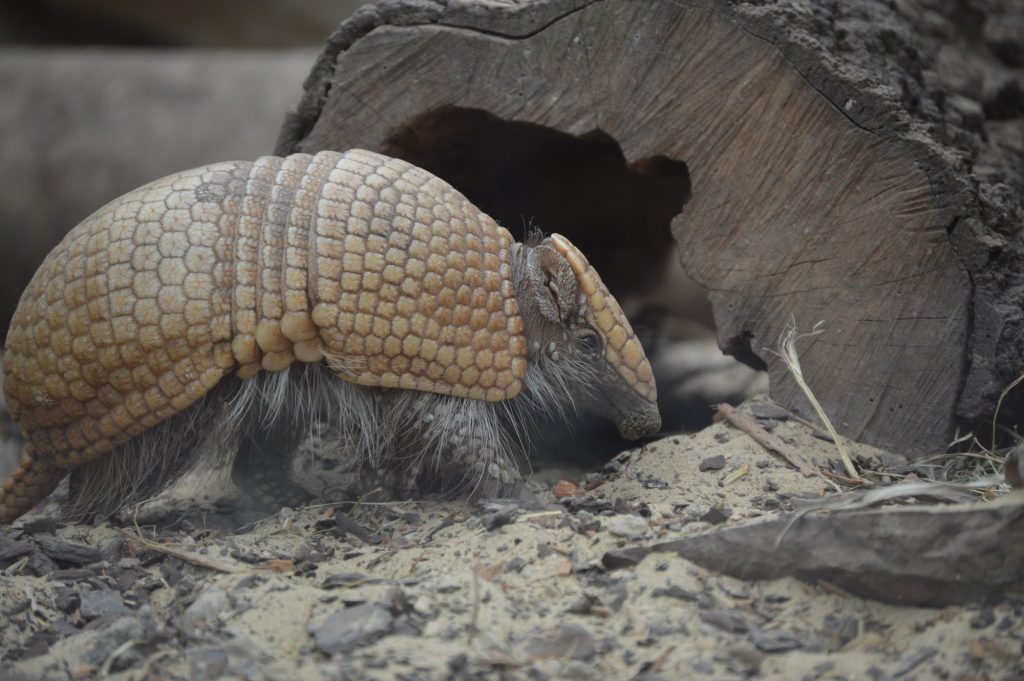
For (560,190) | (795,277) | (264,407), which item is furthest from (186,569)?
(560,190)

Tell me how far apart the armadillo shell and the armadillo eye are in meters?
0.43

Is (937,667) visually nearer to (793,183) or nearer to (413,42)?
(793,183)

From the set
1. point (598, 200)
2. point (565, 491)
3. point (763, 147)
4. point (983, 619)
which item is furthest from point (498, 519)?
point (598, 200)

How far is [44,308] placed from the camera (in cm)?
374

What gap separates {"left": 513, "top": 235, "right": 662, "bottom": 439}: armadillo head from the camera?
13.2 ft

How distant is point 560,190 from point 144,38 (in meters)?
6.66

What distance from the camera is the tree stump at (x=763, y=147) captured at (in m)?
3.89

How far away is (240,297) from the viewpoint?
11.9ft

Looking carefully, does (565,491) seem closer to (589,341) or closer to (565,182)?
Answer: (589,341)

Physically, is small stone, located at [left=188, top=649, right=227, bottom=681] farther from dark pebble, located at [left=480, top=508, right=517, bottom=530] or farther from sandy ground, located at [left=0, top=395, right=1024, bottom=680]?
dark pebble, located at [left=480, top=508, right=517, bottom=530]

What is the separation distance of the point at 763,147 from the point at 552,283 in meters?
1.05

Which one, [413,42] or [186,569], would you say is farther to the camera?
[413,42]

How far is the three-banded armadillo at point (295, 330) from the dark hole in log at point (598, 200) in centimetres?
61

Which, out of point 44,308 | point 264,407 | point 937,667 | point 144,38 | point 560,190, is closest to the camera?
point 937,667
